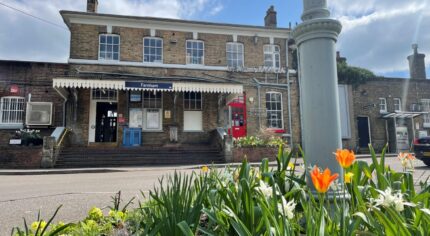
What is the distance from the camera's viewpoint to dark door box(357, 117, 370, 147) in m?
22.8

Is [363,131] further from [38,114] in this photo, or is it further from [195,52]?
[38,114]

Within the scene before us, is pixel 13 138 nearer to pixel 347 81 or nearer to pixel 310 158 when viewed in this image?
pixel 310 158

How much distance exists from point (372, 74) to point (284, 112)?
10223mm

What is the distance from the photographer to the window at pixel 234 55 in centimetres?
1950

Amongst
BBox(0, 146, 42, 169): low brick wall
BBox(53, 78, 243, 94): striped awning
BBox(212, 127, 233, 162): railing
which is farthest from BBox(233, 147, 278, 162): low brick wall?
BBox(0, 146, 42, 169): low brick wall

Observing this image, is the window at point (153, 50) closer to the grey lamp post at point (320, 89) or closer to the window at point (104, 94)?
the window at point (104, 94)

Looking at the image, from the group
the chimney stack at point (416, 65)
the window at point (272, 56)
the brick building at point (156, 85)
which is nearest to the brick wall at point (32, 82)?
the brick building at point (156, 85)

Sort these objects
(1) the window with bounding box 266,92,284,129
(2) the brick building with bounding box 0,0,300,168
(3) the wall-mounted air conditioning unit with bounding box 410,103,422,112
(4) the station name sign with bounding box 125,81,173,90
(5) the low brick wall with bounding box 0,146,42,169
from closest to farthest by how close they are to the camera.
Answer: (5) the low brick wall with bounding box 0,146,42,169 < (4) the station name sign with bounding box 125,81,173,90 < (2) the brick building with bounding box 0,0,300,168 < (1) the window with bounding box 266,92,284,129 < (3) the wall-mounted air conditioning unit with bounding box 410,103,422,112

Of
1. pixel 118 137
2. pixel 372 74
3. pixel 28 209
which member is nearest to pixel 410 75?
pixel 372 74

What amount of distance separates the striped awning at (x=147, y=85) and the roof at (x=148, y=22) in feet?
15.3

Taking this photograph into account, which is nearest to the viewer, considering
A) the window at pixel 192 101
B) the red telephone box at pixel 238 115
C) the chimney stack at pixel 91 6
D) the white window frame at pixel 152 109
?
the white window frame at pixel 152 109

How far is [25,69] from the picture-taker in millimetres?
16688

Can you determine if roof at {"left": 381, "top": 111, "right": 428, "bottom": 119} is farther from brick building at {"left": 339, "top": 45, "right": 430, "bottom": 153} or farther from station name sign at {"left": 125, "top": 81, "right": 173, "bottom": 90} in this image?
station name sign at {"left": 125, "top": 81, "right": 173, "bottom": 90}

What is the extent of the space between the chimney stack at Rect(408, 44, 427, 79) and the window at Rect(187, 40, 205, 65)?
20.9m
